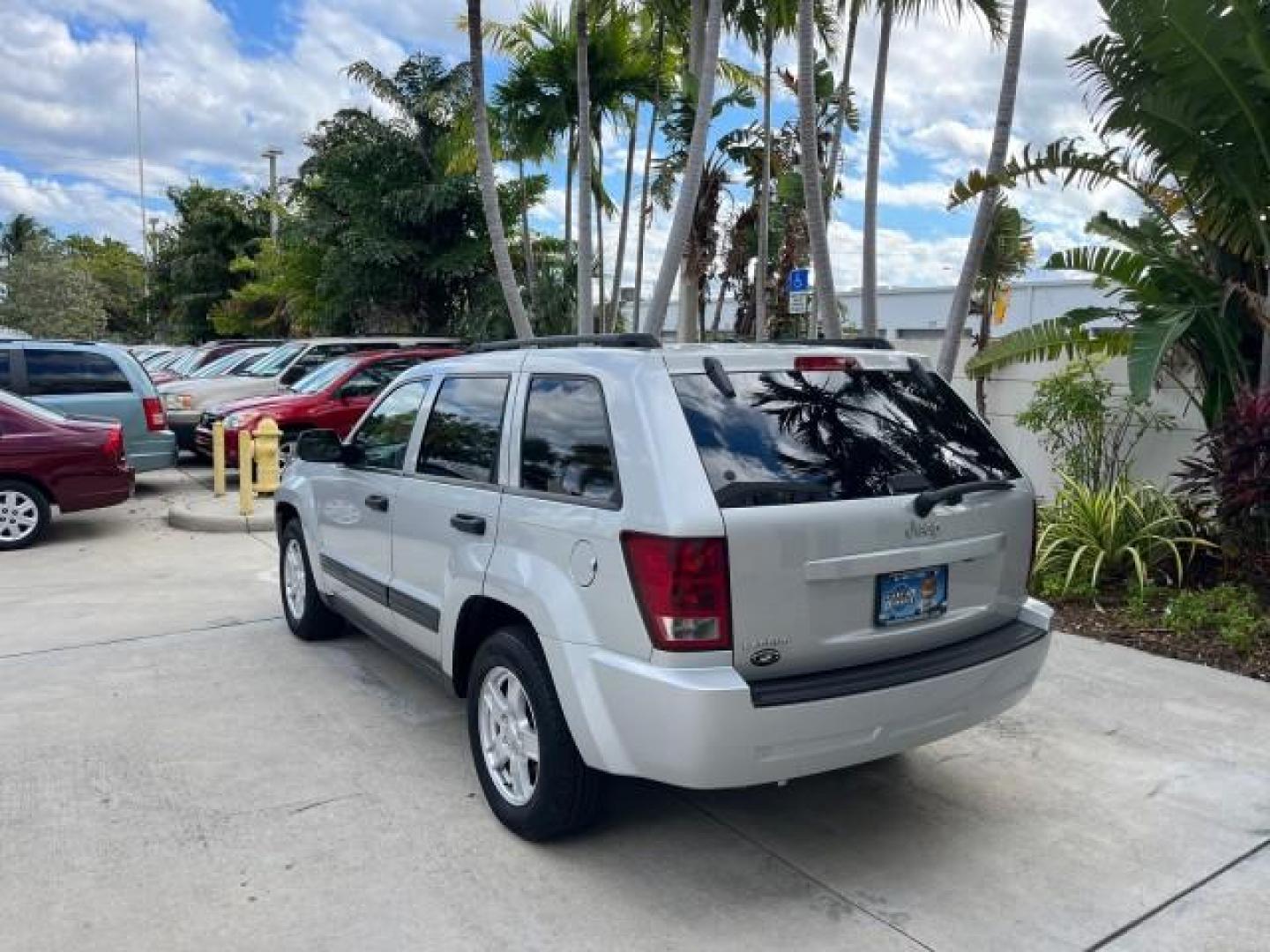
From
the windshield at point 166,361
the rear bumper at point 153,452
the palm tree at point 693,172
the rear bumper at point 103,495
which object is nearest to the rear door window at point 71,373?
the rear bumper at point 153,452

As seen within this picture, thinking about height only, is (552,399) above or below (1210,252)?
below

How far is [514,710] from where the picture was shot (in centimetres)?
351

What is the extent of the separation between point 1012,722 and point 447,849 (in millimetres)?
2738

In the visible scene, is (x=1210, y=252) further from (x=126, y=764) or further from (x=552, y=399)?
(x=126, y=764)

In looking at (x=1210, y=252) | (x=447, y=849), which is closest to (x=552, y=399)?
(x=447, y=849)

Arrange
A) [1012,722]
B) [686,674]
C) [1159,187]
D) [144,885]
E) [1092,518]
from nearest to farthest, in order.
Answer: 1. [686,674]
2. [144,885]
3. [1012,722]
4. [1092,518]
5. [1159,187]

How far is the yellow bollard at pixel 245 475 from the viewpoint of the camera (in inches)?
370

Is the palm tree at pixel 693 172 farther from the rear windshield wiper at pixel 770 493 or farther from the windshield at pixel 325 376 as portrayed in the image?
the rear windshield wiper at pixel 770 493

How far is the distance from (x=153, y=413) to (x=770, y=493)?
991 cm

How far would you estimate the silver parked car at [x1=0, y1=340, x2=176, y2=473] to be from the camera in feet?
35.0

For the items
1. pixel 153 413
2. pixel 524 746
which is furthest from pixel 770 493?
pixel 153 413

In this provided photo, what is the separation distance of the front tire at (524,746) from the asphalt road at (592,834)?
126 millimetres

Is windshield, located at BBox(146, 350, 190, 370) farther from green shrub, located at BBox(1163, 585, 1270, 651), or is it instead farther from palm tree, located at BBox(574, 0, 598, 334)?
green shrub, located at BBox(1163, 585, 1270, 651)

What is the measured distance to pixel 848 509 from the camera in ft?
10.1
